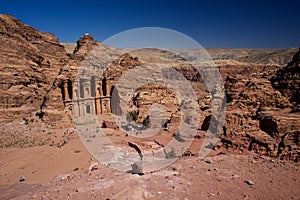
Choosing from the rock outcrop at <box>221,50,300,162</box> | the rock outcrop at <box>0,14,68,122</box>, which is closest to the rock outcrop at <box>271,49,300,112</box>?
the rock outcrop at <box>221,50,300,162</box>

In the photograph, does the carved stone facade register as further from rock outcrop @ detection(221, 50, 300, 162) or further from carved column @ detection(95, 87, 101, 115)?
rock outcrop @ detection(221, 50, 300, 162)

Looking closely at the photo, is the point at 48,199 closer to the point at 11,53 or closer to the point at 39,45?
the point at 11,53

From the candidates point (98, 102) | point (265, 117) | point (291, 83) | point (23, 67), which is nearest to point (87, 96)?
point (98, 102)

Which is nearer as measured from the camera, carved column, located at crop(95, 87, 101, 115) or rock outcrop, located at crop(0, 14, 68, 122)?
rock outcrop, located at crop(0, 14, 68, 122)

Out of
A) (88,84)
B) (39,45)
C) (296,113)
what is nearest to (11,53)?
(39,45)

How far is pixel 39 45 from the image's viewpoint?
36.0 m

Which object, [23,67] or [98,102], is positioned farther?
[23,67]

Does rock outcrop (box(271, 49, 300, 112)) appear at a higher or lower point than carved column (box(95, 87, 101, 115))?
higher

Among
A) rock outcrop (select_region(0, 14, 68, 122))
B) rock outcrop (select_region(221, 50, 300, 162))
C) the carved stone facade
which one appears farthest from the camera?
rock outcrop (select_region(0, 14, 68, 122))

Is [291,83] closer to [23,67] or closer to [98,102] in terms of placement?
[98,102]


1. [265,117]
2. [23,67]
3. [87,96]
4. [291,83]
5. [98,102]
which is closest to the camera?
[265,117]

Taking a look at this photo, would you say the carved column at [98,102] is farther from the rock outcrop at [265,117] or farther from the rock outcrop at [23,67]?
the rock outcrop at [265,117]

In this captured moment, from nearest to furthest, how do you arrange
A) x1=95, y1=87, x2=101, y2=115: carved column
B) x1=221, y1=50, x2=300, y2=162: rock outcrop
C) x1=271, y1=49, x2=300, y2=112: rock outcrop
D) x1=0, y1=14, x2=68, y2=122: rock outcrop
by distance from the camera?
x1=221, y1=50, x2=300, y2=162: rock outcrop → x1=271, y1=49, x2=300, y2=112: rock outcrop → x1=0, y1=14, x2=68, y2=122: rock outcrop → x1=95, y1=87, x2=101, y2=115: carved column

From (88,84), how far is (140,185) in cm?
2062
